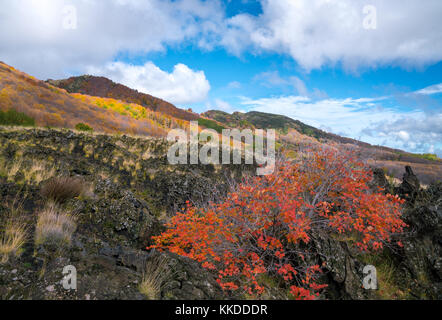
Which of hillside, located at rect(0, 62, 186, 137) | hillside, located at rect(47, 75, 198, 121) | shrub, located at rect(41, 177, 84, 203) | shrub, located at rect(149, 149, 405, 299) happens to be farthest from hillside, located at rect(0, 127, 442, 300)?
hillside, located at rect(47, 75, 198, 121)

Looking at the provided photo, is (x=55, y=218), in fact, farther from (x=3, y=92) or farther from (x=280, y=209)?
(x=3, y=92)

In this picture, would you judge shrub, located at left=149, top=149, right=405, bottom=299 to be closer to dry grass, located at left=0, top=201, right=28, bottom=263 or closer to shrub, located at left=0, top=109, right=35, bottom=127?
dry grass, located at left=0, top=201, right=28, bottom=263

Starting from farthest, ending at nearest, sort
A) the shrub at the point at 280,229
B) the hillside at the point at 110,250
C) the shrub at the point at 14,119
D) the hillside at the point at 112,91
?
the hillside at the point at 112,91 → the shrub at the point at 14,119 → the shrub at the point at 280,229 → the hillside at the point at 110,250

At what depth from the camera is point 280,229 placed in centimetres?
733

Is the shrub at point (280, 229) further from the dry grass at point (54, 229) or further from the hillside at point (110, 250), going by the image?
the dry grass at point (54, 229)

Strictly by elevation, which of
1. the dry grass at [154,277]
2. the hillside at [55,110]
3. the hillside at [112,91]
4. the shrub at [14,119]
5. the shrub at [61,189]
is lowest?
the dry grass at [154,277]

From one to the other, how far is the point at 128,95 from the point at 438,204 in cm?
10069

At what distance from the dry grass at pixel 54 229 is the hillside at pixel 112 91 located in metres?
87.6

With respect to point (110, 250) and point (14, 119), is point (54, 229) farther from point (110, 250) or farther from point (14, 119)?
point (14, 119)

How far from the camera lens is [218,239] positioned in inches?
289

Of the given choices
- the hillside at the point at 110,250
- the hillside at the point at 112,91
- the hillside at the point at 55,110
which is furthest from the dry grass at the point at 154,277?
the hillside at the point at 112,91

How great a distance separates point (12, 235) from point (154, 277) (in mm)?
3423

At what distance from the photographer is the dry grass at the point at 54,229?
546cm

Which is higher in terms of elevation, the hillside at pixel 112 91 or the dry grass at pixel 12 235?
the hillside at pixel 112 91
